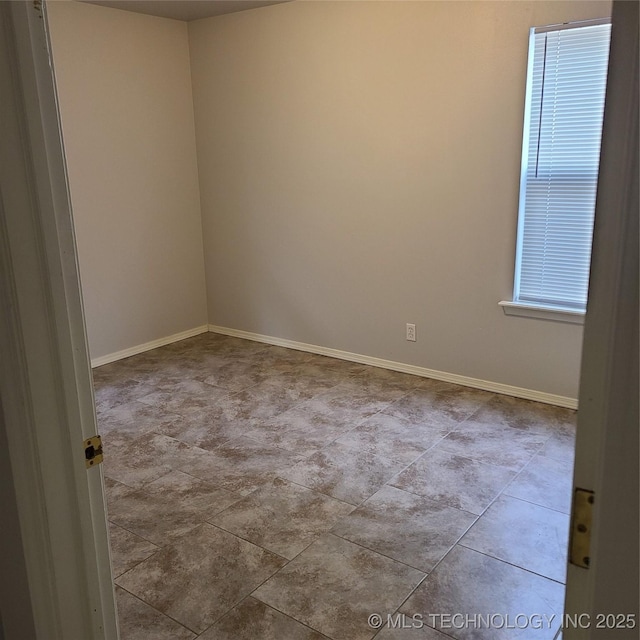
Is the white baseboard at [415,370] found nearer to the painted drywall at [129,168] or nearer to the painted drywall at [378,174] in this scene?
the painted drywall at [378,174]

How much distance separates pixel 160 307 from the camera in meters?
4.94

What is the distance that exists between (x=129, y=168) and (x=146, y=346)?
4.47 ft

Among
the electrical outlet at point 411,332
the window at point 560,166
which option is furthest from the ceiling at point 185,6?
the electrical outlet at point 411,332

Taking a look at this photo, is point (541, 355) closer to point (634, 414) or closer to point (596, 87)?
point (596, 87)

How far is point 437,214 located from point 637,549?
3.35 meters

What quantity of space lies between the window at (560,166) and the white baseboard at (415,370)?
1.64ft

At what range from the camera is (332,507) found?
2.63 meters

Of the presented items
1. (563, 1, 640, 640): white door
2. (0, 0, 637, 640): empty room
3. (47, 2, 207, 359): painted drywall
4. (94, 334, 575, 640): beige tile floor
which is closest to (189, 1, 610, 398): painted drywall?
(0, 0, 637, 640): empty room

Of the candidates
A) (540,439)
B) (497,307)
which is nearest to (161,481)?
(540,439)

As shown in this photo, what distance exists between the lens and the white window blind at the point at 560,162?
3.21 m

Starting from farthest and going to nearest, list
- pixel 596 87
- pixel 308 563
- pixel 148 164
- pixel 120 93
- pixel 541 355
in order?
pixel 148 164 < pixel 120 93 < pixel 541 355 < pixel 596 87 < pixel 308 563

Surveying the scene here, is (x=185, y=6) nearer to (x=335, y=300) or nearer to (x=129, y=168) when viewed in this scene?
(x=129, y=168)

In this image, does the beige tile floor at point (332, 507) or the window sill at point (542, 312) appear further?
the window sill at point (542, 312)

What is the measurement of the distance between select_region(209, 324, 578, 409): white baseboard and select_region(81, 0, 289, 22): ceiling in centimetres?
240
